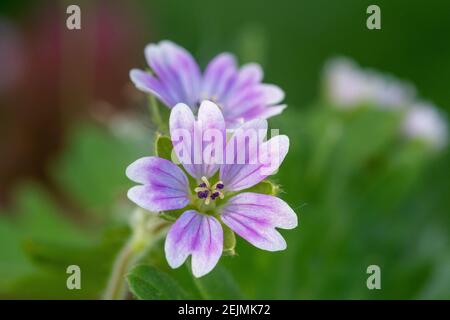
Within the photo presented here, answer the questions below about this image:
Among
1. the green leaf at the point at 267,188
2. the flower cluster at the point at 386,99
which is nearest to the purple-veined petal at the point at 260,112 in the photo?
the green leaf at the point at 267,188

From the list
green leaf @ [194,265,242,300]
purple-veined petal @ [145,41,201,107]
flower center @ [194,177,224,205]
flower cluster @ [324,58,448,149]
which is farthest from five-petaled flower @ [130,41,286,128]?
flower cluster @ [324,58,448,149]

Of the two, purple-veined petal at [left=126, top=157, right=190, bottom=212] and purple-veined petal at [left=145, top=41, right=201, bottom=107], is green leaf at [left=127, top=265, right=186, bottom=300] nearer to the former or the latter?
purple-veined petal at [left=126, top=157, right=190, bottom=212]

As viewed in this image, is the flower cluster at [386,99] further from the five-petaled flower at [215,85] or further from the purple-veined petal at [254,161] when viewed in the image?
the purple-veined petal at [254,161]

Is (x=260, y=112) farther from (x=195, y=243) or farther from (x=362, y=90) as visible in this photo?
(x=362, y=90)

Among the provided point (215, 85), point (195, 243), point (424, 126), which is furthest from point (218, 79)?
point (424, 126)

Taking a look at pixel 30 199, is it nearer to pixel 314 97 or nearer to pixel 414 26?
pixel 314 97
